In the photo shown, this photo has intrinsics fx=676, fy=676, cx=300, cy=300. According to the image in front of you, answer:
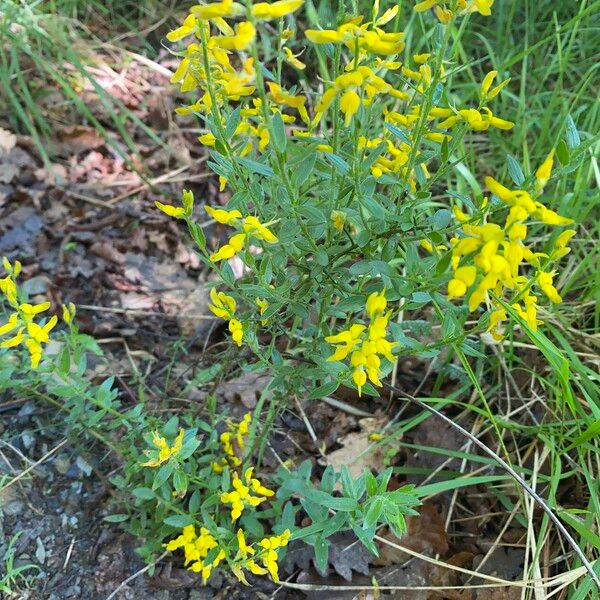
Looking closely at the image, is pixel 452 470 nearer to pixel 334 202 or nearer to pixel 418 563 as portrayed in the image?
pixel 418 563

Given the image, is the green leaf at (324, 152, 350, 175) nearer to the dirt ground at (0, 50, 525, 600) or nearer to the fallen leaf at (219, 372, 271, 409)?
the dirt ground at (0, 50, 525, 600)

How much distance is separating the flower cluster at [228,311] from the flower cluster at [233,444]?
50cm

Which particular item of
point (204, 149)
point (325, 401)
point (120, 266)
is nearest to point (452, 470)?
point (325, 401)

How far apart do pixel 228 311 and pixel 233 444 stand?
0.70m

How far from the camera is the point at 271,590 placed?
6.33ft

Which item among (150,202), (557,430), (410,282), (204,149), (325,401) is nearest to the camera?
(410,282)

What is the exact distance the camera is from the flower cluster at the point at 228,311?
4.91ft

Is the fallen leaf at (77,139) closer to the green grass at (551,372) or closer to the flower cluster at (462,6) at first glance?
the green grass at (551,372)

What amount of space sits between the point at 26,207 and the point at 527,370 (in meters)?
2.16

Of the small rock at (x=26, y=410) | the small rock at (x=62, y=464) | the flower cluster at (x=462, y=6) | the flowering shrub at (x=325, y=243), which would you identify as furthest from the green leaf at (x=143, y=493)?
the flower cluster at (x=462, y=6)

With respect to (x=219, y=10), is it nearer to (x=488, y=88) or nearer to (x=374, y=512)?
(x=488, y=88)

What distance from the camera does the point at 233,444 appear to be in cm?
214

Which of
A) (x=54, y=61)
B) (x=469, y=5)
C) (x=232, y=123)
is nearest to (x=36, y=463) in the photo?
(x=232, y=123)

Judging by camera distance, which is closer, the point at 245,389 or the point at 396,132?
the point at 396,132
